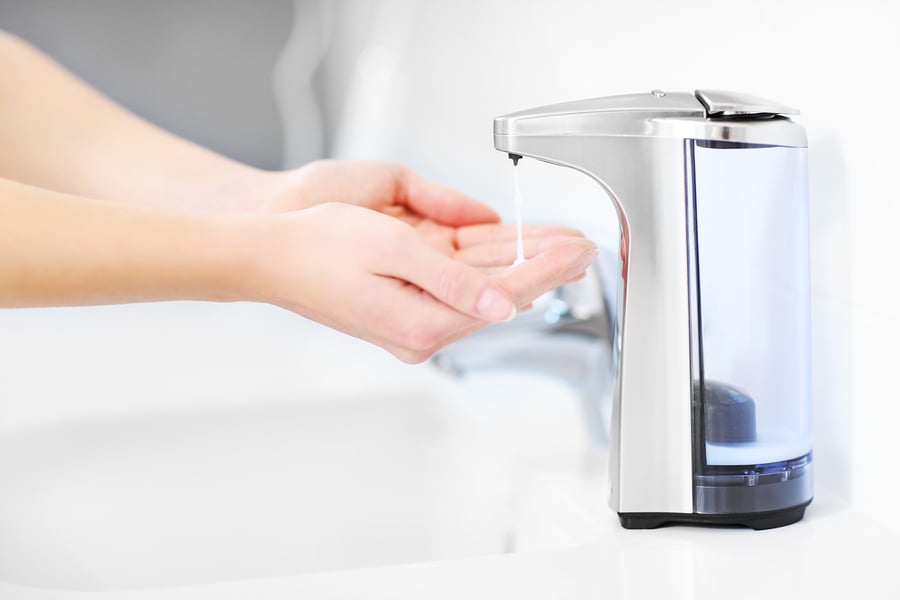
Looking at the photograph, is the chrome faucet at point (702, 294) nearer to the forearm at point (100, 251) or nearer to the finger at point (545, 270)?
the finger at point (545, 270)

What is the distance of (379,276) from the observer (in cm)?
46

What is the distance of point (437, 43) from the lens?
1.12m

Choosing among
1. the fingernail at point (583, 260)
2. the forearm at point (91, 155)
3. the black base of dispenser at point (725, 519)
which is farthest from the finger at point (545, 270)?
the forearm at point (91, 155)

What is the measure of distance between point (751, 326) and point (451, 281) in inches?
5.6

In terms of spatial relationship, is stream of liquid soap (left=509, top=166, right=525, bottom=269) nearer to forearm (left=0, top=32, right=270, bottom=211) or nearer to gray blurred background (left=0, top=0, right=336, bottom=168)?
forearm (left=0, top=32, right=270, bottom=211)

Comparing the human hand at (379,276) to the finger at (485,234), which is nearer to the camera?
the human hand at (379,276)

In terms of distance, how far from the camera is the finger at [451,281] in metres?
0.43

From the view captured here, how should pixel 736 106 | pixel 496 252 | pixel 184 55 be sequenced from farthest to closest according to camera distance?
→ 1. pixel 184 55
2. pixel 496 252
3. pixel 736 106

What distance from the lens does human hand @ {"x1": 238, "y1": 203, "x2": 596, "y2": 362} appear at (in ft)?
1.46

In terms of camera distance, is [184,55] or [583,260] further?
[184,55]

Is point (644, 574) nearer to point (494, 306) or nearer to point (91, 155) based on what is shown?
point (494, 306)

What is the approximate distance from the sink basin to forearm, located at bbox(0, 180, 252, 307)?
0.18 m

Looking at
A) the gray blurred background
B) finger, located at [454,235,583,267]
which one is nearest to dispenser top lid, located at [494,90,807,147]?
finger, located at [454,235,583,267]

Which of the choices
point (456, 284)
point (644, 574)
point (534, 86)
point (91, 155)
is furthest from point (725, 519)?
point (91, 155)
